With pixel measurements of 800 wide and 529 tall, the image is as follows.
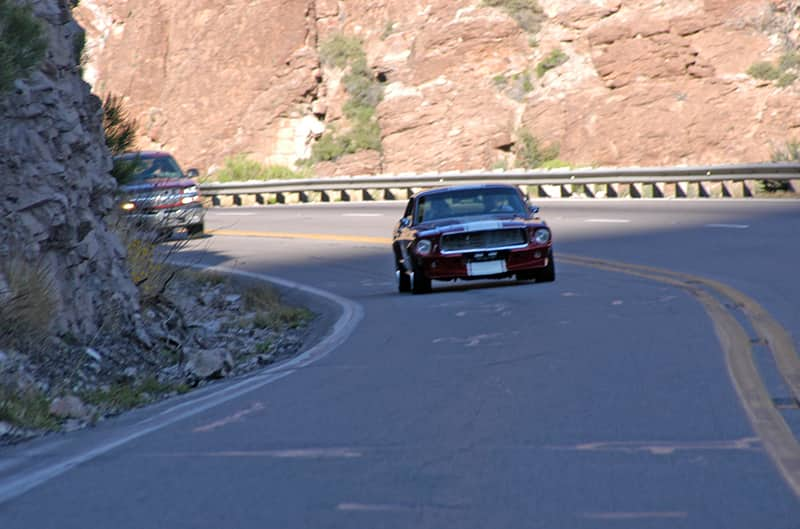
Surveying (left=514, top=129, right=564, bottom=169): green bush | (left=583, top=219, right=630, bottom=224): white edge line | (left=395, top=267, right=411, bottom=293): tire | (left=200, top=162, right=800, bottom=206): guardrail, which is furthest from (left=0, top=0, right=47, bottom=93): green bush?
(left=514, top=129, right=564, bottom=169): green bush

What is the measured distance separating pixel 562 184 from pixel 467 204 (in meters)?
19.7

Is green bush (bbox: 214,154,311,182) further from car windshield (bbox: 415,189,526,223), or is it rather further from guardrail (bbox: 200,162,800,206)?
car windshield (bbox: 415,189,526,223)

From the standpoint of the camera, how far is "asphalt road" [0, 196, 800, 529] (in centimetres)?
619

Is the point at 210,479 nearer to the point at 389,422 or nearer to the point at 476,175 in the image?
the point at 389,422

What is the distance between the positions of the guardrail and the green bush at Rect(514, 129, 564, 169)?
566 centimetres

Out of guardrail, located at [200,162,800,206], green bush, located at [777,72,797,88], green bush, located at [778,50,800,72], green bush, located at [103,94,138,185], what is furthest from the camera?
green bush, located at [778,50,800,72]

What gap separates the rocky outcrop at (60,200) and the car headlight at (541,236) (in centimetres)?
558

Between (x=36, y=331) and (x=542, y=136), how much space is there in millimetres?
38084

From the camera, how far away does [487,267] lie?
56.4ft

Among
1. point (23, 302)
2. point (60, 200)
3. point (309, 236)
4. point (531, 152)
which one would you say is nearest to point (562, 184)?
point (309, 236)

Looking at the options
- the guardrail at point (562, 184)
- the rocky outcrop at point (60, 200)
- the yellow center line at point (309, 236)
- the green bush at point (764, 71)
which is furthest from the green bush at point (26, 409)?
the green bush at point (764, 71)

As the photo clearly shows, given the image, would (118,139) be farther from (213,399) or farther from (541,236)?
(213,399)

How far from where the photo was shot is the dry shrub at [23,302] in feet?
36.1

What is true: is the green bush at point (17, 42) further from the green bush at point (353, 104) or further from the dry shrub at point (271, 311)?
the green bush at point (353, 104)
